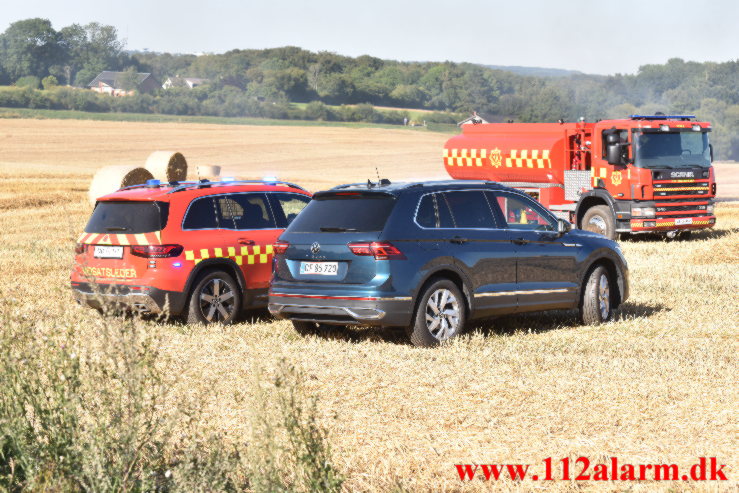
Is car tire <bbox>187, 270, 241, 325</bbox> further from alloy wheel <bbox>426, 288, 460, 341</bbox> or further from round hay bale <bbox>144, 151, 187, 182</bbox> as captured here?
round hay bale <bbox>144, 151, 187, 182</bbox>

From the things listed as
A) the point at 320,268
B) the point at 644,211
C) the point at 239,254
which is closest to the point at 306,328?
the point at 320,268

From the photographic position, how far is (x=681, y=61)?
133000 millimetres

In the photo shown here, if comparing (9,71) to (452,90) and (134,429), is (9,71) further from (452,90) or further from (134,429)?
(134,429)

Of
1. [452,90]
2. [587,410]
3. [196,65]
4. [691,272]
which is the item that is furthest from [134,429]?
[196,65]

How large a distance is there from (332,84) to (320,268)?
102 metres

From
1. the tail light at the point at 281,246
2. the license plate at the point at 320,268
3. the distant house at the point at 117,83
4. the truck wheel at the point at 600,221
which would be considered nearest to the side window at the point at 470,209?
the license plate at the point at 320,268

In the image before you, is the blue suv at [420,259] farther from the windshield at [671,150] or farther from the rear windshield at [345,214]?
the windshield at [671,150]

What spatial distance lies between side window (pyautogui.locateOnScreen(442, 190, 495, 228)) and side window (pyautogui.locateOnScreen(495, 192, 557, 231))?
22 cm

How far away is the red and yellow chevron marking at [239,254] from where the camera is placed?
12.4 m

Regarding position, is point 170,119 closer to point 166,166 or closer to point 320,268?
point 166,166

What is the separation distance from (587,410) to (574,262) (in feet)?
15.6

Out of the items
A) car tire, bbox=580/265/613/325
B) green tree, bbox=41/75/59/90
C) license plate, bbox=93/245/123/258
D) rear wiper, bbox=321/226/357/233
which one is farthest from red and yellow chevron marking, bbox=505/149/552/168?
green tree, bbox=41/75/59/90

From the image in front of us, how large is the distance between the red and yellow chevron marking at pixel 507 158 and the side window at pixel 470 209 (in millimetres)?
13068

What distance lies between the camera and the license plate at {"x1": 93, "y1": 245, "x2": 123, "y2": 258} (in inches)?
486
